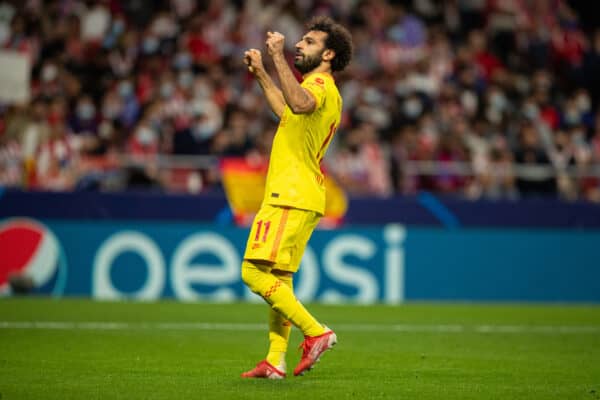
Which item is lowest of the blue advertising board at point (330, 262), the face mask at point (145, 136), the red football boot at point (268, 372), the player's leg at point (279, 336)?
the blue advertising board at point (330, 262)

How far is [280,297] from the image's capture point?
25.7 ft

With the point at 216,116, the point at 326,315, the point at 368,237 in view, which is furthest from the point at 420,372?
the point at 216,116

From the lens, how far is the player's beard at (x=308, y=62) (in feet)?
26.9

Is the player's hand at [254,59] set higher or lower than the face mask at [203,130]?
higher

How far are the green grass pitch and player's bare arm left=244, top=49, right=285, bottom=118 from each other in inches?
82.2

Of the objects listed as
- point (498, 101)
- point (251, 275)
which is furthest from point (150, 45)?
point (251, 275)

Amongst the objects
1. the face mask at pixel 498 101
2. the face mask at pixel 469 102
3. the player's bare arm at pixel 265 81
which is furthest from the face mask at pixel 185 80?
the player's bare arm at pixel 265 81

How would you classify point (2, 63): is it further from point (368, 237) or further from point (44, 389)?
point (44, 389)

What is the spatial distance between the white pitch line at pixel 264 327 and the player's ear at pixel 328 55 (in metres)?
4.63

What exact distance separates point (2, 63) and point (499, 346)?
8844 mm

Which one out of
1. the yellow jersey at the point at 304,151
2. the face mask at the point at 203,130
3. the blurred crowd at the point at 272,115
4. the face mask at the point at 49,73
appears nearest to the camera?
the yellow jersey at the point at 304,151

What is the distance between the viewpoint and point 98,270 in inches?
634

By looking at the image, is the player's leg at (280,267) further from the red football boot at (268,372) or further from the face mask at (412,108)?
the face mask at (412,108)

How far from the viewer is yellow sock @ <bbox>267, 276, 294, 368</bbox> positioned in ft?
26.6
